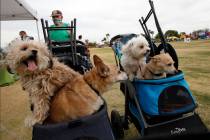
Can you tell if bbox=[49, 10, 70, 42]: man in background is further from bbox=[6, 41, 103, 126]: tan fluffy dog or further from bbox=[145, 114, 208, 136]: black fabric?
bbox=[145, 114, 208, 136]: black fabric

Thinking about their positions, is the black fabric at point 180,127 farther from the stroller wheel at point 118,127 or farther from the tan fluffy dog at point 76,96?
the tan fluffy dog at point 76,96

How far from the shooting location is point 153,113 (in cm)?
240

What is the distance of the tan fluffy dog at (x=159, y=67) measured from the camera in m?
2.80

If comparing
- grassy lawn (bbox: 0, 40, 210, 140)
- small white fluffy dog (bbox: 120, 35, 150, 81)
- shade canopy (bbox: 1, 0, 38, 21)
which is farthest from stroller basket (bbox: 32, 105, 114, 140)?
shade canopy (bbox: 1, 0, 38, 21)

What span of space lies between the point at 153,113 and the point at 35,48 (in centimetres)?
121

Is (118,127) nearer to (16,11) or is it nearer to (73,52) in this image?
(73,52)

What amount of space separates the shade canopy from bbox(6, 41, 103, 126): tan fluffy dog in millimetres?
5985

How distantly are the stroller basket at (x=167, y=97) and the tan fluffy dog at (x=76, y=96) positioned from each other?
0.44 meters

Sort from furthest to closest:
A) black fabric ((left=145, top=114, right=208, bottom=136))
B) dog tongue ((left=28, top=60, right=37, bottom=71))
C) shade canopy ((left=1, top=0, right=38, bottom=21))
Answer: shade canopy ((left=1, top=0, right=38, bottom=21)), black fabric ((left=145, top=114, right=208, bottom=136)), dog tongue ((left=28, top=60, right=37, bottom=71))

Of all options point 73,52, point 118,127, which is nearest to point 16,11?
point 73,52

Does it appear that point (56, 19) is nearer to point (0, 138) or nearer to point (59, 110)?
point (0, 138)

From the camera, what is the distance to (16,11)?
8914 millimetres

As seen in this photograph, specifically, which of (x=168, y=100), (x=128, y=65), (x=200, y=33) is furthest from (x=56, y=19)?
(x=200, y=33)

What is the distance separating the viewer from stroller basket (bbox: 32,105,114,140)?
1.68 metres
